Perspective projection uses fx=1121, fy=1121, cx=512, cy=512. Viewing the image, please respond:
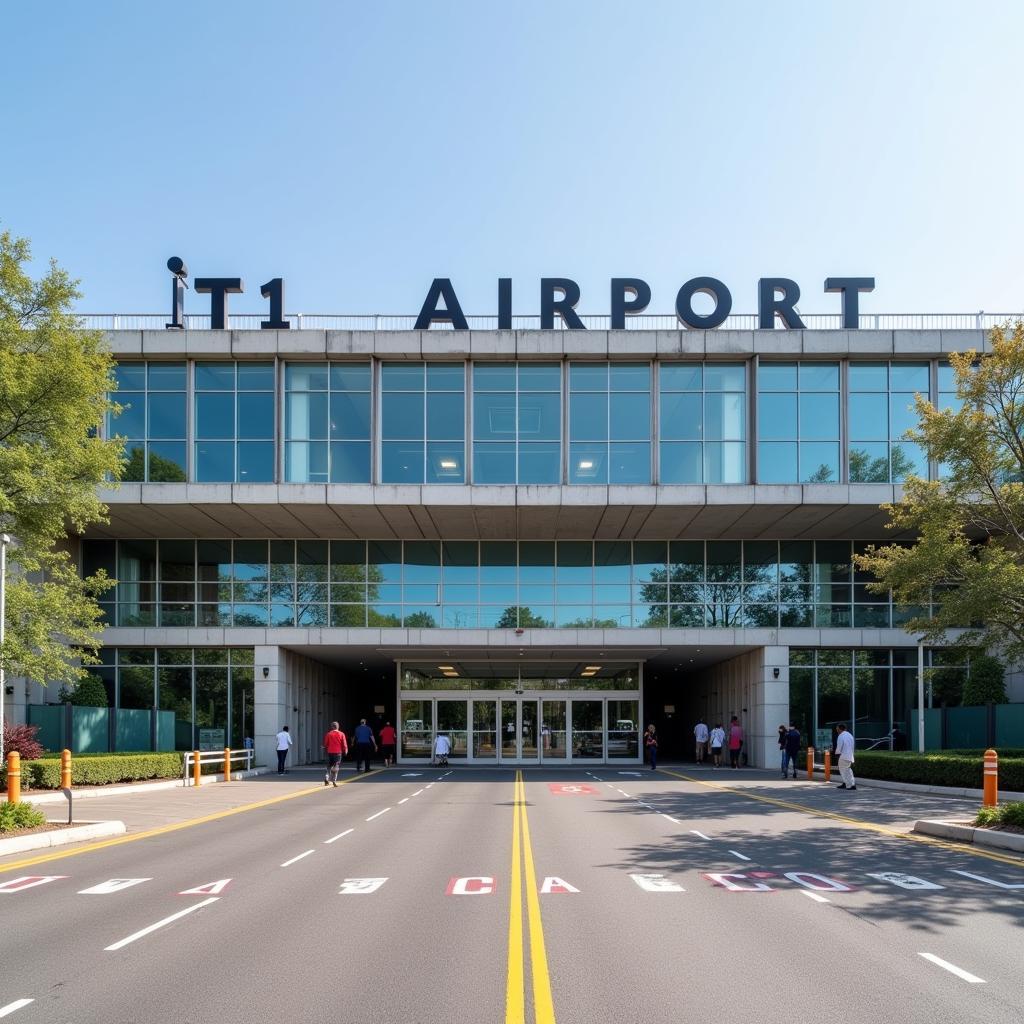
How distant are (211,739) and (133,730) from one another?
19.2ft

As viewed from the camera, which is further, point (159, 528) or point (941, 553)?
point (159, 528)

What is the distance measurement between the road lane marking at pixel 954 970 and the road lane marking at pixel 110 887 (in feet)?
27.3

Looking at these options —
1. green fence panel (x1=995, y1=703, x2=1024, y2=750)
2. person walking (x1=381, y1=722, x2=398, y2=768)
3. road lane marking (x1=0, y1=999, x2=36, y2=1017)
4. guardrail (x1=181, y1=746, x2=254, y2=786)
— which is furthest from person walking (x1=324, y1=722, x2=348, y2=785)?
road lane marking (x1=0, y1=999, x2=36, y2=1017)

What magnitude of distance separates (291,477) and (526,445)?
8.02 m

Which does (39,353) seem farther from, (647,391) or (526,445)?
(647,391)

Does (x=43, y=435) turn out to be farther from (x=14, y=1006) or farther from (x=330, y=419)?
(x=14, y=1006)

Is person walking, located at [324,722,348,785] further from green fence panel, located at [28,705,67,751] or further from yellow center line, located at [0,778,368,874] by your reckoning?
green fence panel, located at [28,705,67,751]

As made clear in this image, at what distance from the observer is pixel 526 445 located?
38.4 m

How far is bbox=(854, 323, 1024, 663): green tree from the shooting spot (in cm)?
2452

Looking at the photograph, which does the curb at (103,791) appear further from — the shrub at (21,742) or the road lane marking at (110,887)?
the road lane marking at (110,887)

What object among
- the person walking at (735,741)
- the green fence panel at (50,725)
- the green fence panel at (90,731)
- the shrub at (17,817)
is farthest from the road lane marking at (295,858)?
the person walking at (735,741)

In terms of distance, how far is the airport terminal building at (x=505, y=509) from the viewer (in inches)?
1470

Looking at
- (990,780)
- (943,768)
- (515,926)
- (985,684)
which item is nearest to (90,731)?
(943,768)

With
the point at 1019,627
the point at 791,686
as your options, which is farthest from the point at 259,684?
the point at 1019,627
